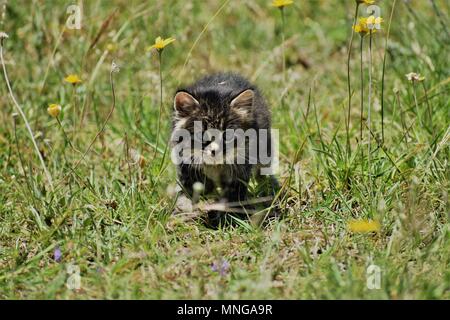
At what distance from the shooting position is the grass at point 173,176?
11.8ft

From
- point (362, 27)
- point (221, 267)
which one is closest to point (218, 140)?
point (221, 267)

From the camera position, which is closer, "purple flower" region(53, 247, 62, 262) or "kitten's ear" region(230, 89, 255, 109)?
"purple flower" region(53, 247, 62, 262)

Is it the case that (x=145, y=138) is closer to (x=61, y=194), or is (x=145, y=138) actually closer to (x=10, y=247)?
(x=61, y=194)

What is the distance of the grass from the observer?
359cm

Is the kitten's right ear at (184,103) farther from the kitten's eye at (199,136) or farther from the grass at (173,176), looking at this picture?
the grass at (173,176)

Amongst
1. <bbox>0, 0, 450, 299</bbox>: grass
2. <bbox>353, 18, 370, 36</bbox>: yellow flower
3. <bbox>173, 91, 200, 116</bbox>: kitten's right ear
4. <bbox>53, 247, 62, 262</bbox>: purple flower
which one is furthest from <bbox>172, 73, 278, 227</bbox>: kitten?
<bbox>53, 247, 62, 262</bbox>: purple flower

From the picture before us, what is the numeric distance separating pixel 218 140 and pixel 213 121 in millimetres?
133

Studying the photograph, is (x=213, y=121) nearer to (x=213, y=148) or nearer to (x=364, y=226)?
(x=213, y=148)

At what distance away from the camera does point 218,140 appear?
4367 mm

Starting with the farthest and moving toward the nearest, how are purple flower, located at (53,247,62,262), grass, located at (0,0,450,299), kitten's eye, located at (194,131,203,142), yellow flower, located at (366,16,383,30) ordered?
kitten's eye, located at (194,131,203,142)
yellow flower, located at (366,16,383,30)
purple flower, located at (53,247,62,262)
grass, located at (0,0,450,299)

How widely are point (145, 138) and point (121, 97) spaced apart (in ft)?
2.99

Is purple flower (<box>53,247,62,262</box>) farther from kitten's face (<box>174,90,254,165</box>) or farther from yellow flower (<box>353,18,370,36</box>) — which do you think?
yellow flower (<box>353,18,370,36</box>)

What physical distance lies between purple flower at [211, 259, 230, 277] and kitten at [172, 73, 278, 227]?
2.09 ft

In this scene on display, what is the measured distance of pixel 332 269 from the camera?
3.53m
